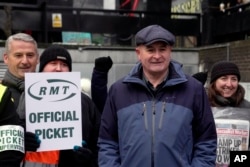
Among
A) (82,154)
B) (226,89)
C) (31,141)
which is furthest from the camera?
(226,89)

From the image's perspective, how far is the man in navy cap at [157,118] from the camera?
270 centimetres

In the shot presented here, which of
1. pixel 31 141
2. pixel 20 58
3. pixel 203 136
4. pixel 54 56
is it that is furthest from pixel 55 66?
pixel 203 136

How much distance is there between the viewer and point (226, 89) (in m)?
3.66

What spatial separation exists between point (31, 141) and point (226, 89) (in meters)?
1.61

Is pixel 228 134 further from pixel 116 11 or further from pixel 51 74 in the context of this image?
pixel 116 11

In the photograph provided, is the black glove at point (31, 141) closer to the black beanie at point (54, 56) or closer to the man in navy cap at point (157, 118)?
the man in navy cap at point (157, 118)

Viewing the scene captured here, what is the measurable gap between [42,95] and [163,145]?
0.86 metres

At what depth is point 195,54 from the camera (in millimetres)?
10180

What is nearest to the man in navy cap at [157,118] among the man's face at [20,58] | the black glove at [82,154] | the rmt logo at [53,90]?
the black glove at [82,154]

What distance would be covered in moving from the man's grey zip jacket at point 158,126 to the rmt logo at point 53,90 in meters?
0.32

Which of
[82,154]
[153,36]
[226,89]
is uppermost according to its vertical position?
[153,36]

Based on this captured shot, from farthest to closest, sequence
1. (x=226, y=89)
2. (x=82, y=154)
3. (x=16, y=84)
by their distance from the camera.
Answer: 1. (x=226, y=89)
2. (x=16, y=84)
3. (x=82, y=154)

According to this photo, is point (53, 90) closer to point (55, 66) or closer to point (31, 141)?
point (55, 66)

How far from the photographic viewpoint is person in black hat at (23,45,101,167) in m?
3.01
